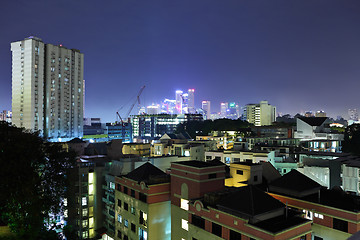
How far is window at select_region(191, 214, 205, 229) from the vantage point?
17.0 metres

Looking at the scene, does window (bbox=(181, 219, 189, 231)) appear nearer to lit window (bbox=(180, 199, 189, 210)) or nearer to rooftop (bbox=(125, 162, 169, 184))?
lit window (bbox=(180, 199, 189, 210))

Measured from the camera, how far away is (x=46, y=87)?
272 ft

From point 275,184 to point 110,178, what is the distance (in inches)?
695

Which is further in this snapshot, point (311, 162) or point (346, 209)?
point (311, 162)

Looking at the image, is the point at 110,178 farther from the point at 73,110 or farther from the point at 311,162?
the point at 73,110

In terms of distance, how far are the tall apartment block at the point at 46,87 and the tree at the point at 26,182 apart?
60.9 metres

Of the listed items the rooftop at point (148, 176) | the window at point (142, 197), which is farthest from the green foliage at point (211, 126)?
the window at point (142, 197)

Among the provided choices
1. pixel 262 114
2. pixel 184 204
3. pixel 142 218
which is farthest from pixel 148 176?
pixel 262 114

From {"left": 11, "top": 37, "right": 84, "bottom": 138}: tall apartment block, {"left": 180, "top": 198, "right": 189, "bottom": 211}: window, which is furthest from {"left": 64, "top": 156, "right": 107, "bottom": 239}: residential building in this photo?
{"left": 11, "top": 37, "right": 84, "bottom": 138}: tall apartment block

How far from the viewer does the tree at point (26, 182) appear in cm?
1920

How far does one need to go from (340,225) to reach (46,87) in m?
88.1

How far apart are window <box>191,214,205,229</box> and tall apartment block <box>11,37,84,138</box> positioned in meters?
74.1

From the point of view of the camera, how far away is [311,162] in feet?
97.6

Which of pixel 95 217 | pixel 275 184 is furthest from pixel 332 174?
pixel 95 217
